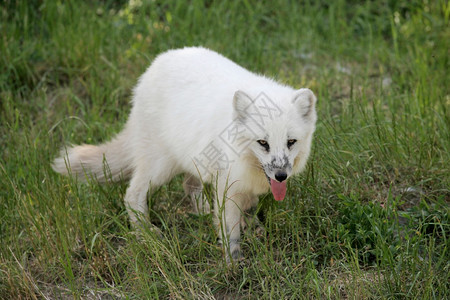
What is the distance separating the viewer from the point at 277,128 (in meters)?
3.60

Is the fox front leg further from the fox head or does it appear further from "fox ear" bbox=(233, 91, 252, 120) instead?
"fox ear" bbox=(233, 91, 252, 120)

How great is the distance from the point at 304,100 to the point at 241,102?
0.41m

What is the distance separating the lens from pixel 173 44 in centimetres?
686

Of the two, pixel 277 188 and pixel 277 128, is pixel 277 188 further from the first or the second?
pixel 277 128

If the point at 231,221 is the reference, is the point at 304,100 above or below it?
above

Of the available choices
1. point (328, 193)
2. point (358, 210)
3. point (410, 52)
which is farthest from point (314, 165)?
point (410, 52)

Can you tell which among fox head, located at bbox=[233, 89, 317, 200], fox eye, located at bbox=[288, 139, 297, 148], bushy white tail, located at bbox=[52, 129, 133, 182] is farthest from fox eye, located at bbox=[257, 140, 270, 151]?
bushy white tail, located at bbox=[52, 129, 133, 182]

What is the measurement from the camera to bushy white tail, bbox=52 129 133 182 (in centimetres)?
488

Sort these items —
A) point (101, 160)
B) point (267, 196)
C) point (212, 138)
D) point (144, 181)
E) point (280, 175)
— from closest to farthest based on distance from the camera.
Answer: point (280, 175) < point (212, 138) < point (267, 196) < point (144, 181) < point (101, 160)

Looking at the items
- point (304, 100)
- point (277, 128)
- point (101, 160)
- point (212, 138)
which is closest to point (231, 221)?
point (212, 138)

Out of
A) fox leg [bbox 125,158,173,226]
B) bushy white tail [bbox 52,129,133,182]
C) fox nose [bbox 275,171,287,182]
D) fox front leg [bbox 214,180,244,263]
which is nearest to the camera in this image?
fox nose [bbox 275,171,287,182]

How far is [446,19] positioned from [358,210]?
405 cm

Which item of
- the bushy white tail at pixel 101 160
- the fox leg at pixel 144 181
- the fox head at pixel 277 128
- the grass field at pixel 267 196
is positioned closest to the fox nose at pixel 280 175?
the fox head at pixel 277 128

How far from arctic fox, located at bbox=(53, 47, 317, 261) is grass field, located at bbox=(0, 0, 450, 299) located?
194mm
